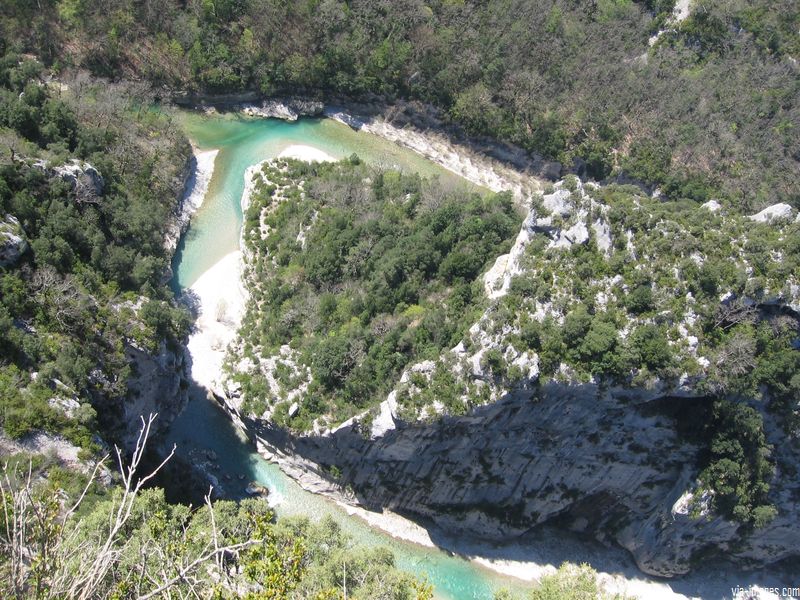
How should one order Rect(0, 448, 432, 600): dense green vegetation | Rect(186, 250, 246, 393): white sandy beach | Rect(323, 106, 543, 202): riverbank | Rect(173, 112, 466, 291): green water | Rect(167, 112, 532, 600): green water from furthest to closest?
1. Rect(323, 106, 543, 202): riverbank
2. Rect(173, 112, 466, 291): green water
3. Rect(186, 250, 246, 393): white sandy beach
4. Rect(167, 112, 532, 600): green water
5. Rect(0, 448, 432, 600): dense green vegetation

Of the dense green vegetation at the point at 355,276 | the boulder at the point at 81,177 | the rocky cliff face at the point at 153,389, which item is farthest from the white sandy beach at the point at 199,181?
the rocky cliff face at the point at 153,389

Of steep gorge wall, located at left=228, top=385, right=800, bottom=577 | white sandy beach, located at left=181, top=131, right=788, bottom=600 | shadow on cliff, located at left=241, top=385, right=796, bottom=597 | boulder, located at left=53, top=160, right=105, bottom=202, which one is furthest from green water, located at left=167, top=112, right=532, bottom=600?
boulder, located at left=53, top=160, right=105, bottom=202

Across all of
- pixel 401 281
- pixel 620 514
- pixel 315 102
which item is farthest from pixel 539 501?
pixel 315 102

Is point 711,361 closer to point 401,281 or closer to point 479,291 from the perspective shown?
point 479,291

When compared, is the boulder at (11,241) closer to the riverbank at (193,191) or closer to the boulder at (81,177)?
the boulder at (81,177)

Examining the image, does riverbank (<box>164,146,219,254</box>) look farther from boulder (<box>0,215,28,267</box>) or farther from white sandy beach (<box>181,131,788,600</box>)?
boulder (<box>0,215,28,267</box>)

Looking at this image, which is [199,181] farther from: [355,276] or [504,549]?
[504,549]

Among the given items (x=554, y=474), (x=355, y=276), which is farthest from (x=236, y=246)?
(x=554, y=474)
